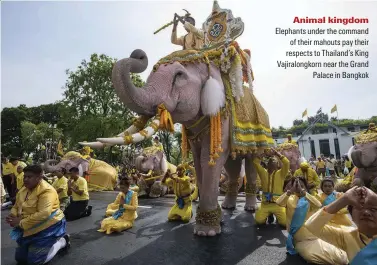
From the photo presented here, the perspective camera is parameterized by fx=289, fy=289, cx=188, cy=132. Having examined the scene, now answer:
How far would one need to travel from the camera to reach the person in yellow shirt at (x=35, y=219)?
3.37 metres

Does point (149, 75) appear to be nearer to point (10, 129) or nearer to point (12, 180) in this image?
point (12, 180)

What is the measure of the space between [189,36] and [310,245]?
4369 mm

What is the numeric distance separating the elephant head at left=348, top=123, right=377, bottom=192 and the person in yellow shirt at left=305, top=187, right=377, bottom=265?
227 cm

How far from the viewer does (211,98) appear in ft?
13.7

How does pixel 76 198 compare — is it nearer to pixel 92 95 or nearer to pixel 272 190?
pixel 272 190

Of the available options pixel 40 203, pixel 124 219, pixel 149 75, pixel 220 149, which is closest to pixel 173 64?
pixel 149 75

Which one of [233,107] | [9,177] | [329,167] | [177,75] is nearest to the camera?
[177,75]

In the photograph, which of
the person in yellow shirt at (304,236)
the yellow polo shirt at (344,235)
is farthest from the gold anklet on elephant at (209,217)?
the yellow polo shirt at (344,235)

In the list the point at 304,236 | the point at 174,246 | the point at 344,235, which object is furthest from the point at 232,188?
the point at 344,235

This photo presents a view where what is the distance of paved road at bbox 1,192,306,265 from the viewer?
337 centimetres

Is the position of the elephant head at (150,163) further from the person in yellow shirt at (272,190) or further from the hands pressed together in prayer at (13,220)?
the hands pressed together in prayer at (13,220)

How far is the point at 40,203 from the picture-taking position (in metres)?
3.42

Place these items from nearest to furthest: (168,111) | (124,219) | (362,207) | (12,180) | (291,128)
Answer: (362,207)
(168,111)
(124,219)
(12,180)
(291,128)

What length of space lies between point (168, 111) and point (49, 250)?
88.8 inches
